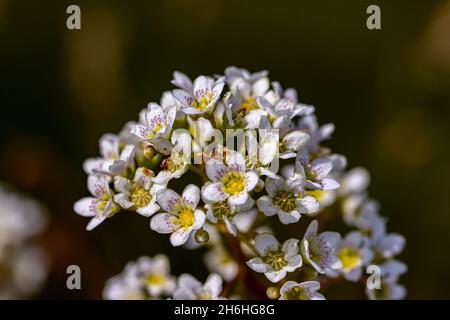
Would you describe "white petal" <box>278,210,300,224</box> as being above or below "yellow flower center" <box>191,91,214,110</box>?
below

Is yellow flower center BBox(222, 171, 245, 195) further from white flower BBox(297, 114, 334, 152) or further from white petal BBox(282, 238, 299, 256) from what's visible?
white flower BBox(297, 114, 334, 152)

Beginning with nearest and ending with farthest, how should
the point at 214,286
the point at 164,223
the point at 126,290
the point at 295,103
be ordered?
1. the point at 164,223
2. the point at 214,286
3. the point at 295,103
4. the point at 126,290

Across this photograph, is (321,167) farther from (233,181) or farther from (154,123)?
(154,123)

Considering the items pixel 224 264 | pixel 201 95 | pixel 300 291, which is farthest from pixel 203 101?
pixel 224 264

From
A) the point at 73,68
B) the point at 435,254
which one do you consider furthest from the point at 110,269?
the point at 435,254

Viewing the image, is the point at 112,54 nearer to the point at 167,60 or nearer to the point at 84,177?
the point at 167,60

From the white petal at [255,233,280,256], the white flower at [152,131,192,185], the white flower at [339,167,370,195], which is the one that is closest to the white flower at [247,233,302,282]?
the white petal at [255,233,280,256]

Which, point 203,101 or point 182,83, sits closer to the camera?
point 203,101
